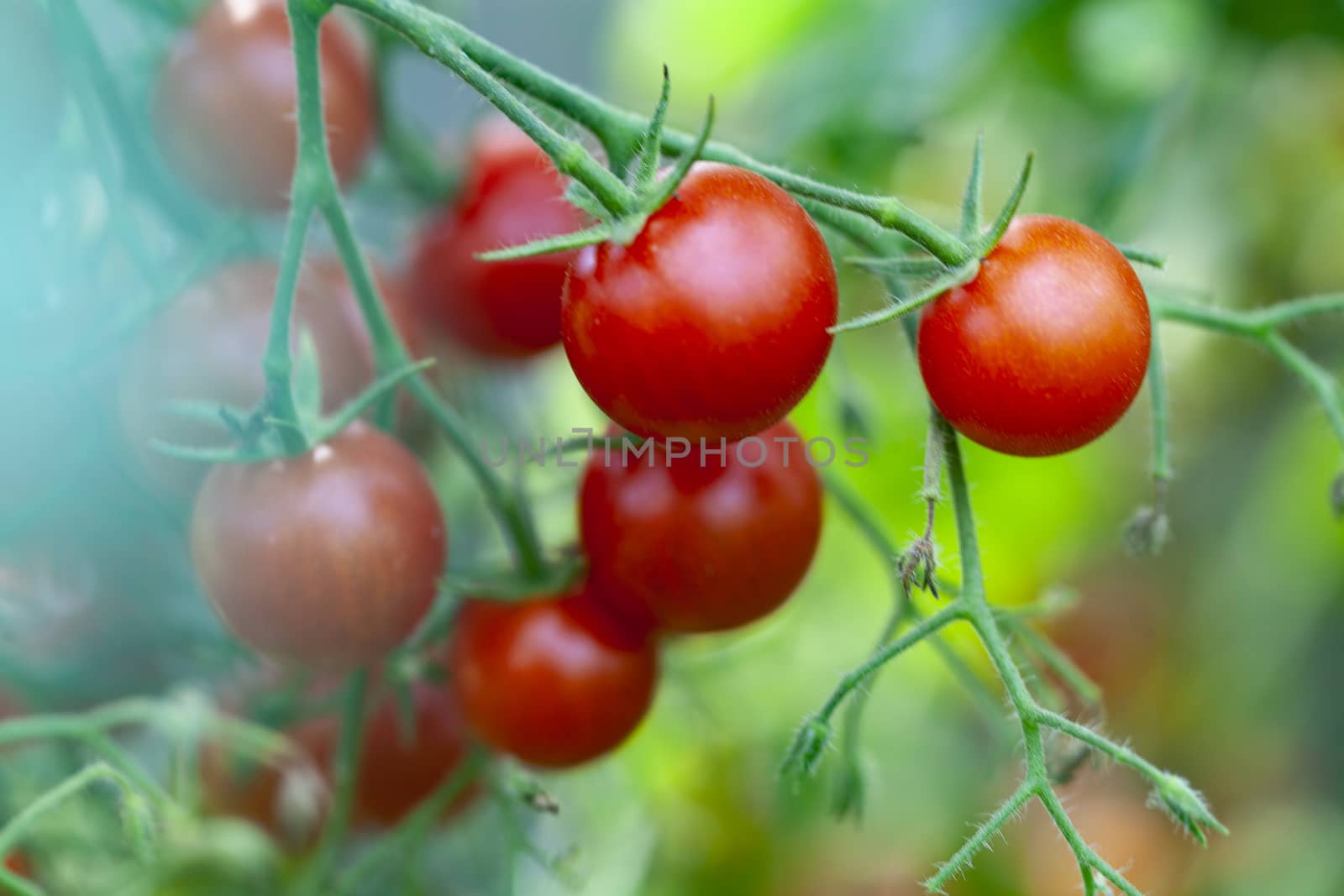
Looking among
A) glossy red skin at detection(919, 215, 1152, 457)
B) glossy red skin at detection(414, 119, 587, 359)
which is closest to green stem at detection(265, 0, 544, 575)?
glossy red skin at detection(414, 119, 587, 359)

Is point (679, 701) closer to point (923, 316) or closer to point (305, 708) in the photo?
point (305, 708)

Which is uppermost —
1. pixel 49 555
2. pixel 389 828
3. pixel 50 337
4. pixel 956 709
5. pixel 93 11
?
pixel 93 11

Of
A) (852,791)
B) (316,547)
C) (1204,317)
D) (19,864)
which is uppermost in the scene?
(1204,317)

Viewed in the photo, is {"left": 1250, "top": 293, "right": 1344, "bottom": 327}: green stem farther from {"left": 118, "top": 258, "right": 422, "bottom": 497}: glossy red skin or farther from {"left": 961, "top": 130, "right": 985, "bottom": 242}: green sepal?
{"left": 118, "top": 258, "right": 422, "bottom": 497}: glossy red skin

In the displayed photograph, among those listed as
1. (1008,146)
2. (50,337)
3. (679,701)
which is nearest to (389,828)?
(679,701)

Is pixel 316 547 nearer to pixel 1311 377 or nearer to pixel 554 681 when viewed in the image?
pixel 554 681

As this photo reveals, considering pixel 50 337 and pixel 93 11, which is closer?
pixel 50 337

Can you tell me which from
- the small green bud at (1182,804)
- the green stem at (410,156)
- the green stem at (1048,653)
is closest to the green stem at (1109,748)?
the small green bud at (1182,804)

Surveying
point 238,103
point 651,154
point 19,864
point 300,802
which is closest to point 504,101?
point 651,154
